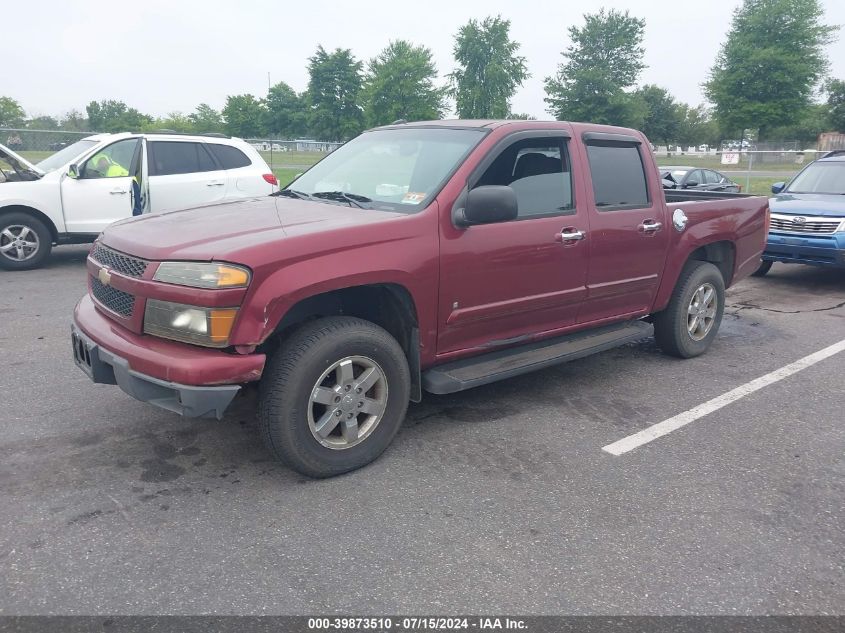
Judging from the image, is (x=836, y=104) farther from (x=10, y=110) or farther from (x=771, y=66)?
(x=10, y=110)

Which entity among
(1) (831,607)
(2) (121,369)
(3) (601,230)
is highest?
(3) (601,230)

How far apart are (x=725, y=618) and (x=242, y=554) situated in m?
1.89

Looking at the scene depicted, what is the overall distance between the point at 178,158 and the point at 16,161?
1.97 metres

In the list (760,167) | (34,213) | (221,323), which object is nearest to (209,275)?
(221,323)

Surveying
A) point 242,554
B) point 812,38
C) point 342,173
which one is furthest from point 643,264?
point 812,38

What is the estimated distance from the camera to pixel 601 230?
4484 millimetres

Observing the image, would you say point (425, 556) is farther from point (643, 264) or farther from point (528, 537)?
point (643, 264)

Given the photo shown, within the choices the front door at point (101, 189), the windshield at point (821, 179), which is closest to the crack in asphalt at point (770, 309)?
the windshield at point (821, 179)

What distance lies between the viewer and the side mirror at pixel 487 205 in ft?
11.8

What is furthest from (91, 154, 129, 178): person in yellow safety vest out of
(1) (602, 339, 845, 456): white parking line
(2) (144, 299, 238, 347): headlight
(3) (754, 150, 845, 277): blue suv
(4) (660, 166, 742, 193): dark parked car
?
(4) (660, 166, 742, 193): dark parked car

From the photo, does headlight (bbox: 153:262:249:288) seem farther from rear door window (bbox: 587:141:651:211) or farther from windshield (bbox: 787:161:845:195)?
windshield (bbox: 787:161:845:195)

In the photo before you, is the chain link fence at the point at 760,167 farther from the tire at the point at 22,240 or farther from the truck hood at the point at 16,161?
the tire at the point at 22,240

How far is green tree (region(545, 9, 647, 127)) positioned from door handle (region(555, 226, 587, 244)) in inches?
2173

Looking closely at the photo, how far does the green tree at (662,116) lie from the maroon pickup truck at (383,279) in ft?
268
